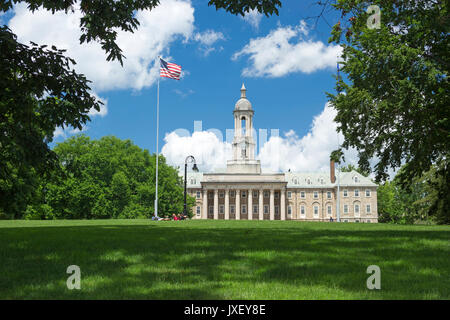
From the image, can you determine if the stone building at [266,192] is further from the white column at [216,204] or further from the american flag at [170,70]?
the american flag at [170,70]

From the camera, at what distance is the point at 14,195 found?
22.2m

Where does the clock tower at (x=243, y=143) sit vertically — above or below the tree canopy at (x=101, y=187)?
above

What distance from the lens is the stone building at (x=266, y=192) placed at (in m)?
98.1

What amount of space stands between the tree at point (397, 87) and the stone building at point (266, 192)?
7699 cm

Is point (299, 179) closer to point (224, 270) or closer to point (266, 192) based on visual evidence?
point (266, 192)

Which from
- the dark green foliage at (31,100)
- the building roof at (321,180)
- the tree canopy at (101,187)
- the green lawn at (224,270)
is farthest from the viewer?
the building roof at (321,180)

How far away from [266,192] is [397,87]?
8605 cm

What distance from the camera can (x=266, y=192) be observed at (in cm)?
10212

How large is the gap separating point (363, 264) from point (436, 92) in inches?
540

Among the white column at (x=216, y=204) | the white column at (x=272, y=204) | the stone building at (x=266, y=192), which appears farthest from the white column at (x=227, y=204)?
the white column at (x=272, y=204)

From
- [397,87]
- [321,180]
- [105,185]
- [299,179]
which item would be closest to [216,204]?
[299,179]

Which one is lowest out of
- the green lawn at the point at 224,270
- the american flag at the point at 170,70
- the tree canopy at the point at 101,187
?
the green lawn at the point at 224,270

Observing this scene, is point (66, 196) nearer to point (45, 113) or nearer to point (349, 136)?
point (349, 136)

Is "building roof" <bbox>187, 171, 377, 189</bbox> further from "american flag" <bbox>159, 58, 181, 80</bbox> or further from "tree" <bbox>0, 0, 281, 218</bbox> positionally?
"tree" <bbox>0, 0, 281, 218</bbox>
